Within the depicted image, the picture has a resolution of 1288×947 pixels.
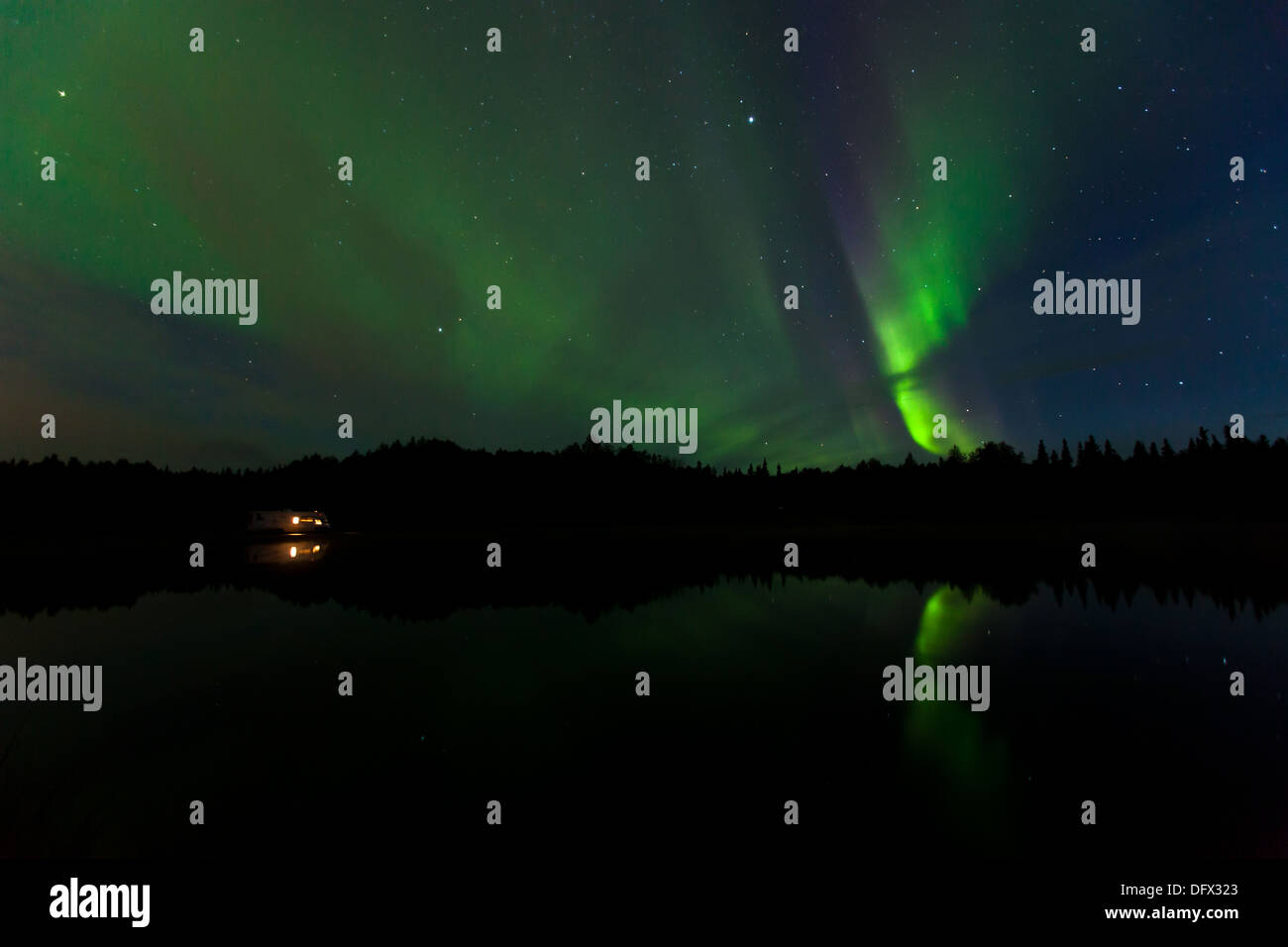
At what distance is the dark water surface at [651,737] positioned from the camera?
23.0 ft

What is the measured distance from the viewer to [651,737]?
929cm

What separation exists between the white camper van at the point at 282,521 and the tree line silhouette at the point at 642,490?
15.1 metres

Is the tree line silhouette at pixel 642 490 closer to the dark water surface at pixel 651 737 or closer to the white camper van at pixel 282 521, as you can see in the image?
the white camper van at pixel 282 521

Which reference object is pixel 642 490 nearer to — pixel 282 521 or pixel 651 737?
pixel 282 521

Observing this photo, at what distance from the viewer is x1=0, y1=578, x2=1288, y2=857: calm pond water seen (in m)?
7.04

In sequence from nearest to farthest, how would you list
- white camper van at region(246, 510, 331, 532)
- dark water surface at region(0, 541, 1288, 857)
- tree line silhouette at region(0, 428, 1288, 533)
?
dark water surface at region(0, 541, 1288, 857)
white camper van at region(246, 510, 331, 532)
tree line silhouette at region(0, 428, 1288, 533)

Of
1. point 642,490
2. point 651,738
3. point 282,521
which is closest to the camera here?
point 651,738

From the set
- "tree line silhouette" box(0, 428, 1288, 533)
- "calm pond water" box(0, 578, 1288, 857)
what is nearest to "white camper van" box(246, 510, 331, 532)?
"tree line silhouette" box(0, 428, 1288, 533)

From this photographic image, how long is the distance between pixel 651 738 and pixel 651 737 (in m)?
0.03

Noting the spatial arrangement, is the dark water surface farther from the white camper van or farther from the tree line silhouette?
the tree line silhouette

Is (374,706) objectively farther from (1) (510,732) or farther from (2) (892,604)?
(2) (892,604)

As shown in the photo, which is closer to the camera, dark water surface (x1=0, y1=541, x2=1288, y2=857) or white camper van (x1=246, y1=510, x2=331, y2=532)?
dark water surface (x1=0, y1=541, x2=1288, y2=857)

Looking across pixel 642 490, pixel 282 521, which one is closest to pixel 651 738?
pixel 282 521

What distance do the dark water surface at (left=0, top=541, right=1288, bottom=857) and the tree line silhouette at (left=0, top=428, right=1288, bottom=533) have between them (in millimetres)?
54529
